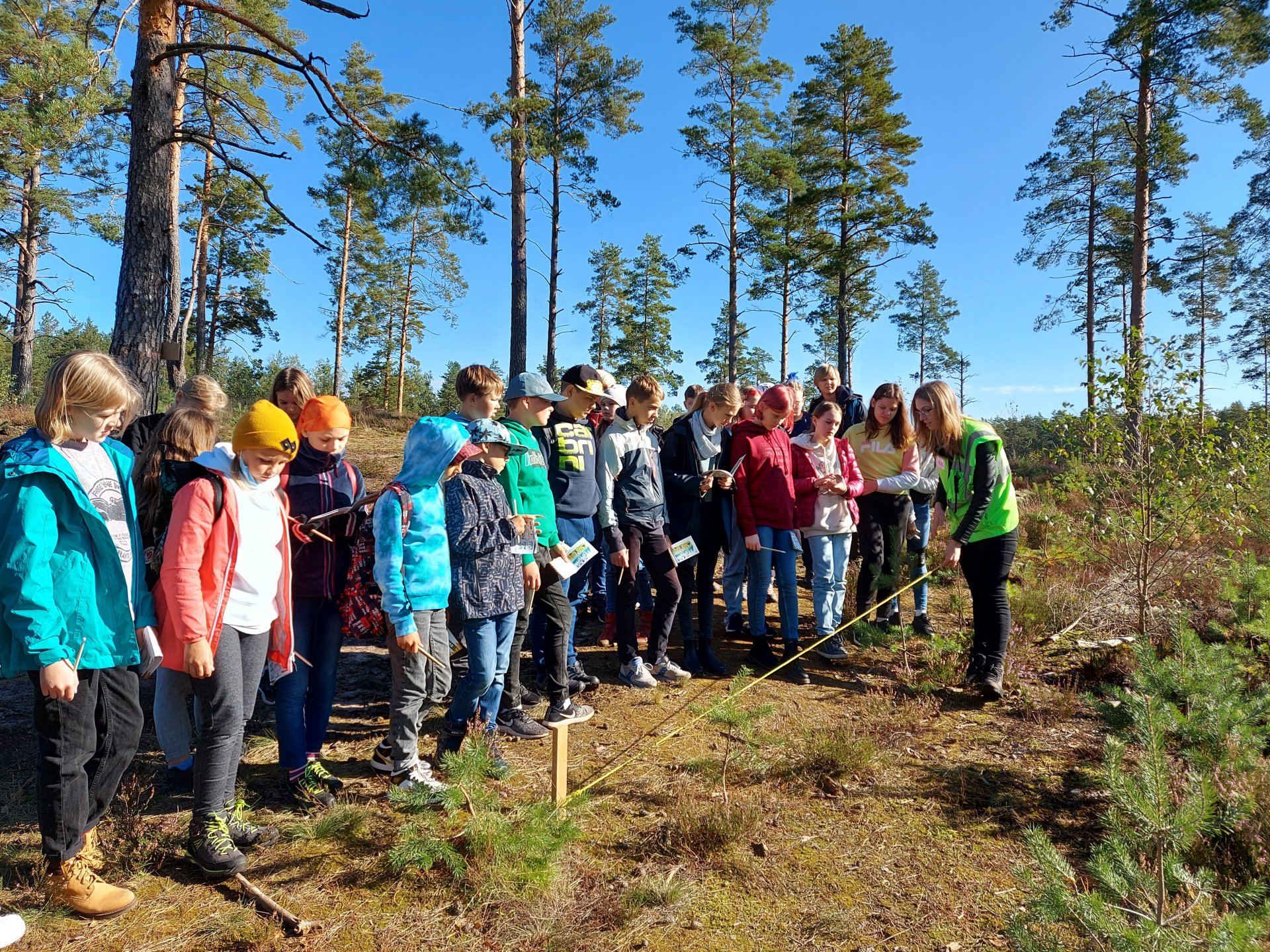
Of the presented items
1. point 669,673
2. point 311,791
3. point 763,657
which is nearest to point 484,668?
point 311,791

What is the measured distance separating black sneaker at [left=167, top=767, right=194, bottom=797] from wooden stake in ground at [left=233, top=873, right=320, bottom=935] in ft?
3.33

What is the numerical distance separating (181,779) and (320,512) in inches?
55.9

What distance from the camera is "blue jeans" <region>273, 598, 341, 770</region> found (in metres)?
3.00

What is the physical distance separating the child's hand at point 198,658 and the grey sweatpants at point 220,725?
69 millimetres

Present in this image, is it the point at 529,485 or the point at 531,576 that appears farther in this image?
the point at 529,485

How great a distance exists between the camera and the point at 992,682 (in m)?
4.23

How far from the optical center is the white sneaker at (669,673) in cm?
469

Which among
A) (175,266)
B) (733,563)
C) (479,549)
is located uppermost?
(175,266)

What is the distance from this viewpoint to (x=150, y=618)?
244cm

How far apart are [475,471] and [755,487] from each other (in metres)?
2.20

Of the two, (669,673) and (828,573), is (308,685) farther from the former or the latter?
(828,573)

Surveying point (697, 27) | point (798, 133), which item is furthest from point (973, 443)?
point (798, 133)

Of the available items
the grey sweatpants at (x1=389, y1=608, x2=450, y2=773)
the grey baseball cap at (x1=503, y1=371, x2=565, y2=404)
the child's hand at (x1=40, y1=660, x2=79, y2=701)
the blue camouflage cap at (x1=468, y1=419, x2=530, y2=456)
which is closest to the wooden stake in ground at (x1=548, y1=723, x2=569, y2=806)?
the grey sweatpants at (x1=389, y1=608, x2=450, y2=773)

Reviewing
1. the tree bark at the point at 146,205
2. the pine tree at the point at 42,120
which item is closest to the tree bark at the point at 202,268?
the pine tree at the point at 42,120
